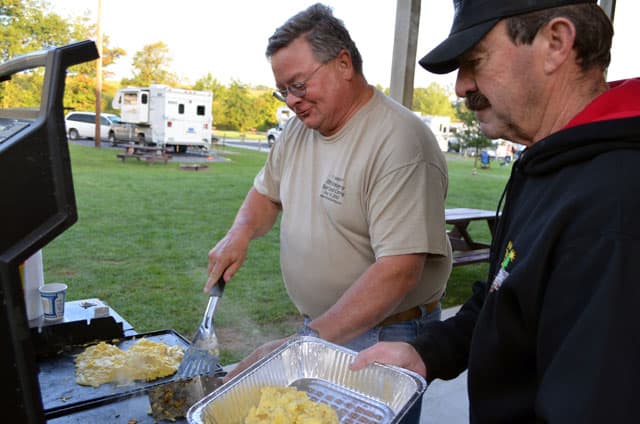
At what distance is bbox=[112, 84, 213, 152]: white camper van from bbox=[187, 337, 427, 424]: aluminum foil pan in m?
15.1

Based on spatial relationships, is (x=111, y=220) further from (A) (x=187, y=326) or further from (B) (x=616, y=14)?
(B) (x=616, y=14)

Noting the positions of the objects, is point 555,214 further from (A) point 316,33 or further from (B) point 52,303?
(B) point 52,303

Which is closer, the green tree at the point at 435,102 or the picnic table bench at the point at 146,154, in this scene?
the picnic table bench at the point at 146,154

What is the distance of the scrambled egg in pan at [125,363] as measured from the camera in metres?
1.56

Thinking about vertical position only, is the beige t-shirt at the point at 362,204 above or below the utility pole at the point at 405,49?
below

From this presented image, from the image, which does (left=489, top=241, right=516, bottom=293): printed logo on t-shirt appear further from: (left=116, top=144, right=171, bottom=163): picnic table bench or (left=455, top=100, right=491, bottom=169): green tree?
(left=455, top=100, right=491, bottom=169): green tree

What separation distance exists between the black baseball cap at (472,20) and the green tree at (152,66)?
53.2ft

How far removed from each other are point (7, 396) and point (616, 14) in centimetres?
A: 542

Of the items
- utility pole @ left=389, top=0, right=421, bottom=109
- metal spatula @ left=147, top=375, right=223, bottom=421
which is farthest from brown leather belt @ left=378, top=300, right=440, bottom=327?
utility pole @ left=389, top=0, right=421, bottom=109

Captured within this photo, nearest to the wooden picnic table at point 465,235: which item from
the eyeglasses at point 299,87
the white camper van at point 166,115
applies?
the eyeglasses at point 299,87

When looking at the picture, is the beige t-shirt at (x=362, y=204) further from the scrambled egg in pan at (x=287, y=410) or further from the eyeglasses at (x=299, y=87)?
the scrambled egg in pan at (x=287, y=410)

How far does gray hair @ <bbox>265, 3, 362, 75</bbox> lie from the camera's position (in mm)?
1671

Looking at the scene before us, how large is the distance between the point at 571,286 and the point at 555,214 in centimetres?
12

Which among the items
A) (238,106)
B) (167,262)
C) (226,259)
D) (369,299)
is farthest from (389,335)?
(238,106)
